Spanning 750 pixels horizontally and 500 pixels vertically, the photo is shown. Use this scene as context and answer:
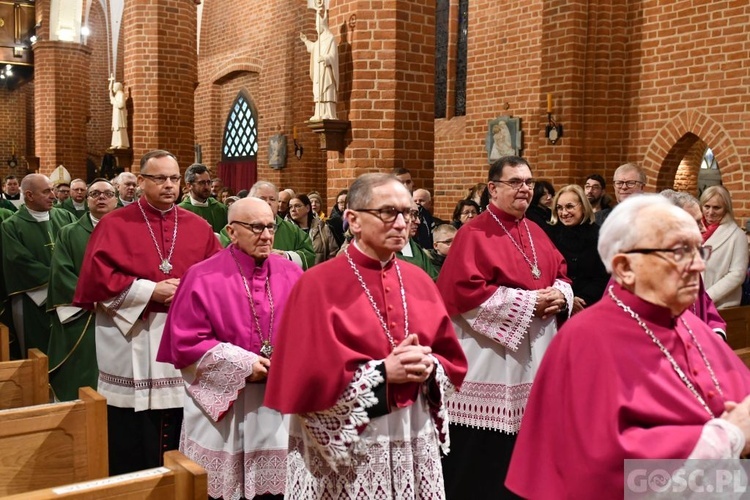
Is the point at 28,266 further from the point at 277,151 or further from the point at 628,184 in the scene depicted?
the point at 277,151

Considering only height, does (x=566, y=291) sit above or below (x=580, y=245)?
below

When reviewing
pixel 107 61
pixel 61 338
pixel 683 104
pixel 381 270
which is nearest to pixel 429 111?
pixel 683 104

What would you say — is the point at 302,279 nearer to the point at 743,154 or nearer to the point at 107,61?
the point at 743,154

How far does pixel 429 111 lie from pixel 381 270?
5.32 m

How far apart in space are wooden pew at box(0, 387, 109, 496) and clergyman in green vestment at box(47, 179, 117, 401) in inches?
104

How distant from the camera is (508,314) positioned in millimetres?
4336

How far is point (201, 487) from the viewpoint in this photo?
2424mm

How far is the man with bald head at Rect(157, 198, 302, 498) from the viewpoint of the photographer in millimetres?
3576

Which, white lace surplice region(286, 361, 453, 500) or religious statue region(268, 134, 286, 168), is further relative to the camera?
religious statue region(268, 134, 286, 168)

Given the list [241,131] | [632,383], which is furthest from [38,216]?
[241,131]

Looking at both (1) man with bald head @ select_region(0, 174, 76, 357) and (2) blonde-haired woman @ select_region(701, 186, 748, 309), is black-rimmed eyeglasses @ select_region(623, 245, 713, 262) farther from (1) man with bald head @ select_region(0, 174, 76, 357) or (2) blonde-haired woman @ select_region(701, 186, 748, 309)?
(1) man with bald head @ select_region(0, 174, 76, 357)

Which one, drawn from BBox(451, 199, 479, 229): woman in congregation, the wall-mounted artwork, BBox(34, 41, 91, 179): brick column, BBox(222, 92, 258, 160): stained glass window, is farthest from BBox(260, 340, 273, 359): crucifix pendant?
BBox(34, 41, 91, 179): brick column

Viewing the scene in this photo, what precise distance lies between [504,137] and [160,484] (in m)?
10.3

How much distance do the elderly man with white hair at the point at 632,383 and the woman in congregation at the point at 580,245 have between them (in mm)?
2961
